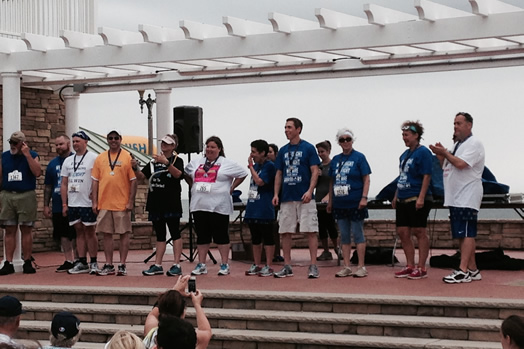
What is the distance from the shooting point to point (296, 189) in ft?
36.8

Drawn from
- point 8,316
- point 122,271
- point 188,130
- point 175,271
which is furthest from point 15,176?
point 8,316

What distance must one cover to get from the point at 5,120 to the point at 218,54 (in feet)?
9.43

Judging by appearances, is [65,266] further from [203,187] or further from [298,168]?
[298,168]

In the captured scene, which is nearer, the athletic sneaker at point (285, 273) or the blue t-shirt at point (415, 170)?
the blue t-shirt at point (415, 170)

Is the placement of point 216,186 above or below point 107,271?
above

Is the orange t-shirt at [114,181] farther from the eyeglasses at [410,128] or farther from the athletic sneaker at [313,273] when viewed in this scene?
the eyeglasses at [410,128]

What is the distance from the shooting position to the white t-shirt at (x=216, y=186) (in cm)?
1159

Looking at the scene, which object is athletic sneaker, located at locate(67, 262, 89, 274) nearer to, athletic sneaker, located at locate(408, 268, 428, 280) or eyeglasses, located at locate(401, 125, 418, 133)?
athletic sneaker, located at locate(408, 268, 428, 280)

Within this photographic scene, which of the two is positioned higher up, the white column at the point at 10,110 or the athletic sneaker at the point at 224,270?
the white column at the point at 10,110

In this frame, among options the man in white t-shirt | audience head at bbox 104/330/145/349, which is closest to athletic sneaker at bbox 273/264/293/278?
the man in white t-shirt

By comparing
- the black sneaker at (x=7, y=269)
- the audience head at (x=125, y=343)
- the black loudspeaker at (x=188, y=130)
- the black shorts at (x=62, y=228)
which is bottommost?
the black sneaker at (x=7, y=269)

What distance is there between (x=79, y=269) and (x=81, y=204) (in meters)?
0.74

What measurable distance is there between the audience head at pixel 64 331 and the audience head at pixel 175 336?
3.47 feet

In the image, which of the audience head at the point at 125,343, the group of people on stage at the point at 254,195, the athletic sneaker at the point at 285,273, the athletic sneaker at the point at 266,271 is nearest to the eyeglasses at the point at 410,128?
the group of people on stage at the point at 254,195
